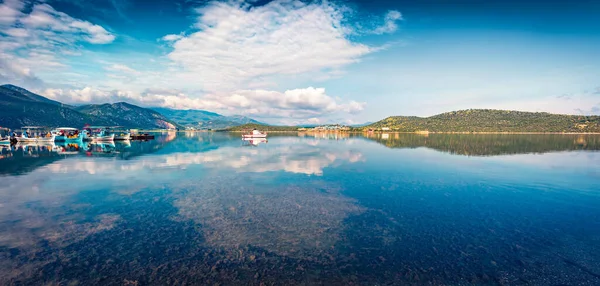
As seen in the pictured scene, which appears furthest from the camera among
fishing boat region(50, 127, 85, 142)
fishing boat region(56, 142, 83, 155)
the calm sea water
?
fishing boat region(50, 127, 85, 142)

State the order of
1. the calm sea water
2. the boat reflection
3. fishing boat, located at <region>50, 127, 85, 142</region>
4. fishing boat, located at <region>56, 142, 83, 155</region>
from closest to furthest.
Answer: the calm sea water → fishing boat, located at <region>56, 142, 83, 155</region> → the boat reflection → fishing boat, located at <region>50, 127, 85, 142</region>

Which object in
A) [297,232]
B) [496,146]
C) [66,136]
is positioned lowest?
[297,232]

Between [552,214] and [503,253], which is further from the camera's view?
[552,214]

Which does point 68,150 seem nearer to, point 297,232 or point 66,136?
point 66,136

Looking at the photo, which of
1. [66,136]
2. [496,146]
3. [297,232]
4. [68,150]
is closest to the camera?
[297,232]

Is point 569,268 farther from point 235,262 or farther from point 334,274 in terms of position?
point 235,262

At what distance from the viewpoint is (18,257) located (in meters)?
14.1

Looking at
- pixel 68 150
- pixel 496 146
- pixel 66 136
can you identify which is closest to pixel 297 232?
pixel 68 150

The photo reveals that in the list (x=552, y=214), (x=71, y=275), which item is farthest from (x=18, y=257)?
(x=552, y=214)

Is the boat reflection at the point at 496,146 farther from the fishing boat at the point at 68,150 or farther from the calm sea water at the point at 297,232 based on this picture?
the fishing boat at the point at 68,150

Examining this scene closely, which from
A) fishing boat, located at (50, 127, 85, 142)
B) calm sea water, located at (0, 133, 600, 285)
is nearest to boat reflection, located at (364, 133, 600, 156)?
calm sea water, located at (0, 133, 600, 285)

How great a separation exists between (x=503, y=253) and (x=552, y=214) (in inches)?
452

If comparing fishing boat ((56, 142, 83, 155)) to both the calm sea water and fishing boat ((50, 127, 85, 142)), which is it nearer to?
→ fishing boat ((50, 127, 85, 142))

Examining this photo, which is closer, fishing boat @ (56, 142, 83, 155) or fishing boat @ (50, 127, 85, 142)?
fishing boat @ (56, 142, 83, 155)
